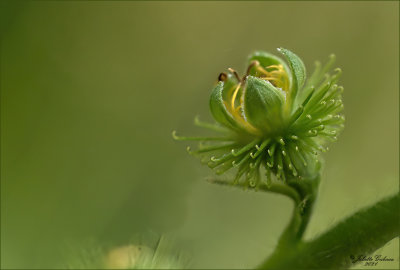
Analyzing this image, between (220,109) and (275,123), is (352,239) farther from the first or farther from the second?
(220,109)

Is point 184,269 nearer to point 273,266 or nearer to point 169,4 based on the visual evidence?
point 273,266

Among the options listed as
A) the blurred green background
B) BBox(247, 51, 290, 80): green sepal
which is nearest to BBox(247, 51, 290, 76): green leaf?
BBox(247, 51, 290, 80): green sepal

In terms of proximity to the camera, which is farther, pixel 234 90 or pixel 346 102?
pixel 346 102

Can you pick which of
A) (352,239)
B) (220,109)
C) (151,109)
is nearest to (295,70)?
(220,109)

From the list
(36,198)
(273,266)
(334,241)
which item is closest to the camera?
(334,241)

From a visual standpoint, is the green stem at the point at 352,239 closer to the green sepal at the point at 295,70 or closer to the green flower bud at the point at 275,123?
the green flower bud at the point at 275,123

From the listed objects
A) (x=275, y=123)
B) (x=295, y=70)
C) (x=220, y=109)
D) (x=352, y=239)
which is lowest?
(x=352, y=239)

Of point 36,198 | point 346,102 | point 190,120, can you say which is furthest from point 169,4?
point 36,198
